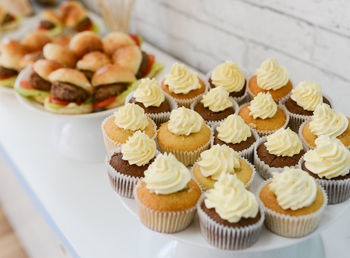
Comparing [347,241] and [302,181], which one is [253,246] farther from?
[347,241]

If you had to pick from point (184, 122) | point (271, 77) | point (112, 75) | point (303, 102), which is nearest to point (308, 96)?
point (303, 102)

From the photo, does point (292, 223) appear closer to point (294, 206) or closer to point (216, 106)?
point (294, 206)

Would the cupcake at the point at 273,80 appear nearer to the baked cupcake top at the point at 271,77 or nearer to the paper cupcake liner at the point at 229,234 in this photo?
the baked cupcake top at the point at 271,77

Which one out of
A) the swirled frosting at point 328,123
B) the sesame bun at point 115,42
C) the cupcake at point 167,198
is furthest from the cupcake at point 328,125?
the sesame bun at point 115,42


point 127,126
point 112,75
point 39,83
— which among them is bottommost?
point 39,83

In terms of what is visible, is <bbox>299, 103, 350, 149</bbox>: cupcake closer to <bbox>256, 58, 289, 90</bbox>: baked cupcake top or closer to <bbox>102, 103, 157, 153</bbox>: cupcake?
<bbox>256, 58, 289, 90</bbox>: baked cupcake top

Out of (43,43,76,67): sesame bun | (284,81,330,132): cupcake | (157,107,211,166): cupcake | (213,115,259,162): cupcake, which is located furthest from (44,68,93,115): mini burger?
(284,81,330,132): cupcake
